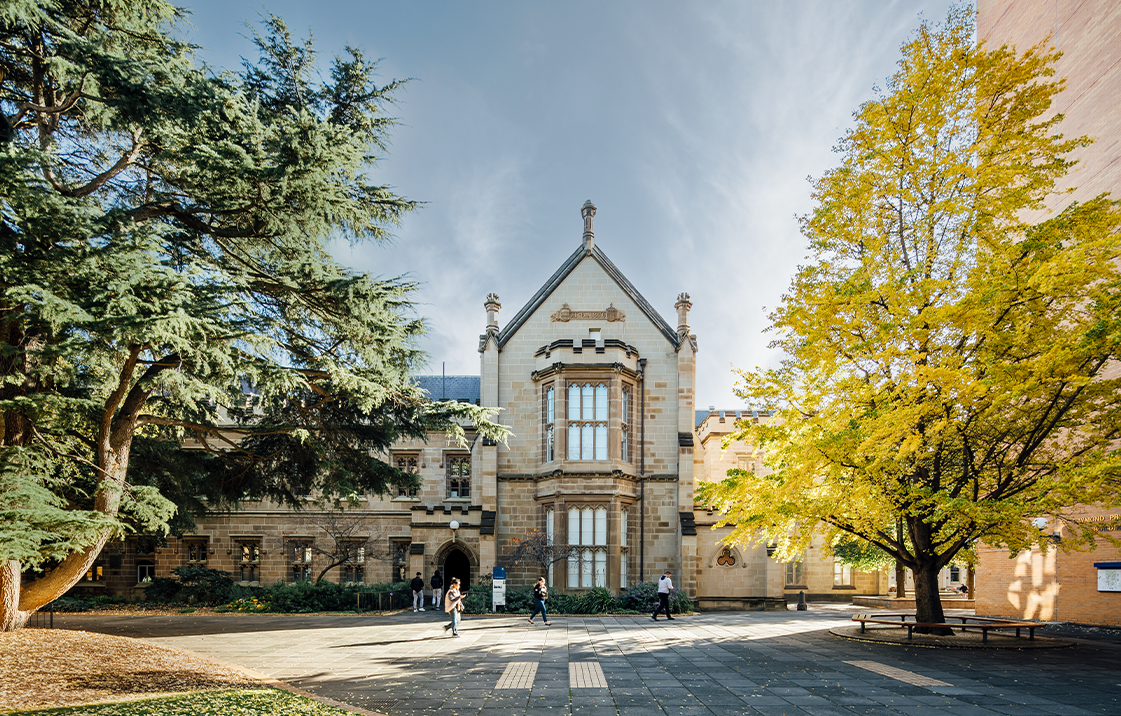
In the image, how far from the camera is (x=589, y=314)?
83.5 ft

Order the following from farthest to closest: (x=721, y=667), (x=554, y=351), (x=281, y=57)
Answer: (x=554, y=351) → (x=281, y=57) → (x=721, y=667)

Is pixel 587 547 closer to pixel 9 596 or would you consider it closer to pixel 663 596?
pixel 663 596

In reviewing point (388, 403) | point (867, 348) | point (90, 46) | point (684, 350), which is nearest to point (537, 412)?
point (684, 350)

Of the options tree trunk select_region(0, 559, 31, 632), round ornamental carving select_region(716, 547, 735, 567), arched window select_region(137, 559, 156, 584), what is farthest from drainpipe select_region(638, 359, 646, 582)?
arched window select_region(137, 559, 156, 584)

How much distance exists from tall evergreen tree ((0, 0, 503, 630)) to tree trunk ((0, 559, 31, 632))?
0.03 metres

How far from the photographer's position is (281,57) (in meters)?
12.1

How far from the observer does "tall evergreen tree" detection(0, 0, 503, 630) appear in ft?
29.2

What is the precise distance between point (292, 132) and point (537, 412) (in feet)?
52.8

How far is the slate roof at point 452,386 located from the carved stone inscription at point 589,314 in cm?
830

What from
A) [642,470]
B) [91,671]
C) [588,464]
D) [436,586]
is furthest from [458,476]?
[91,671]

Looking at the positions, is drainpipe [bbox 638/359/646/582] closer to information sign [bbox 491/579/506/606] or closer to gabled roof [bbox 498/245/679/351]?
gabled roof [bbox 498/245/679/351]

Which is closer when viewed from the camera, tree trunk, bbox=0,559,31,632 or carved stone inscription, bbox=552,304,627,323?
tree trunk, bbox=0,559,31,632

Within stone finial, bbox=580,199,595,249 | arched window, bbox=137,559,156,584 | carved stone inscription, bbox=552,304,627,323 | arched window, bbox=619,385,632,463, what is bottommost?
arched window, bbox=137,559,156,584

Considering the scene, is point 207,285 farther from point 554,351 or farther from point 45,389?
point 554,351
